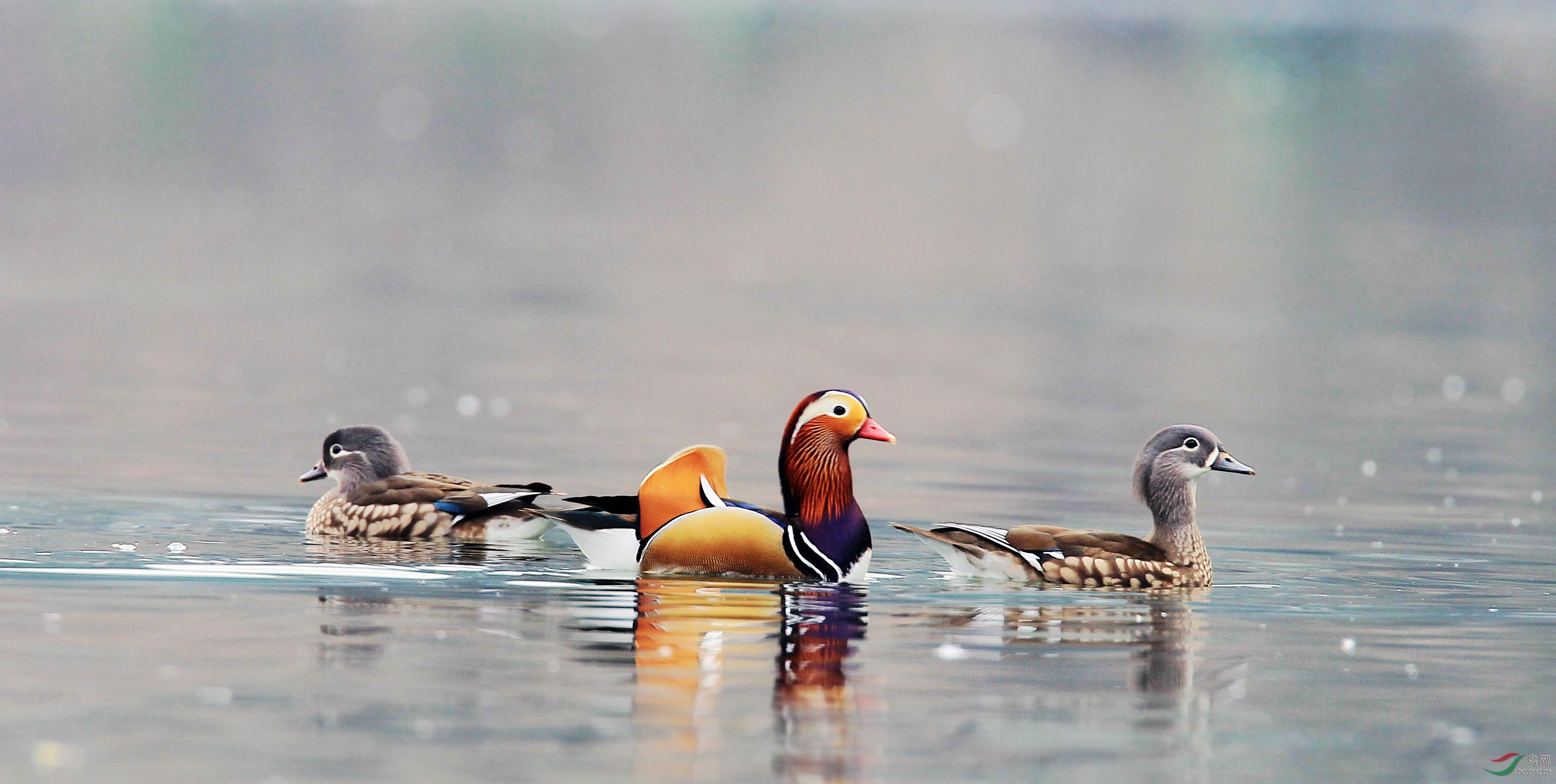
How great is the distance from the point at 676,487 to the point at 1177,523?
276 centimetres

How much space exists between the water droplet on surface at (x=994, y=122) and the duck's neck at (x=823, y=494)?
258 ft

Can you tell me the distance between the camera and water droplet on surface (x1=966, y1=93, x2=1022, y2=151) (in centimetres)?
9438

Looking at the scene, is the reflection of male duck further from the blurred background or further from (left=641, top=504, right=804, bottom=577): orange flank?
the blurred background

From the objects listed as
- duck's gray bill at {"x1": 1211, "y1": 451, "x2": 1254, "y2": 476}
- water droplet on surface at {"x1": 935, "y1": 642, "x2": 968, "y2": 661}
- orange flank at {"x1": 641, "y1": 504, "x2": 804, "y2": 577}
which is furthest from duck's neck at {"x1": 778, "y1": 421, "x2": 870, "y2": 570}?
duck's gray bill at {"x1": 1211, "y1": 451, "x2": 1254, "y2": 476}

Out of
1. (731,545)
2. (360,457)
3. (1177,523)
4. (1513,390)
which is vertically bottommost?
(731,545)

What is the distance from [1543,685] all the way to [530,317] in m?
23.7

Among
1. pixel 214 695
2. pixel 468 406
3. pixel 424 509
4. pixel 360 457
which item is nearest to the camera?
pixel 214 695

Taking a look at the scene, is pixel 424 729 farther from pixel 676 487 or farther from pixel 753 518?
pixel 676 487

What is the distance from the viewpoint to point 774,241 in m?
57.1

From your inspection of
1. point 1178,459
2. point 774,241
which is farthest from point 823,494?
point 774,241

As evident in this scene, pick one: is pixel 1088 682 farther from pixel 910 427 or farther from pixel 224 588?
pixel 910 427

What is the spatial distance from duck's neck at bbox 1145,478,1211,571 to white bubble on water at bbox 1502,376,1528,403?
13588mm

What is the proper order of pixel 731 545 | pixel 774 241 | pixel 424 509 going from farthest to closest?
pixel 774 241
pixel 424 509
pixel 731 545

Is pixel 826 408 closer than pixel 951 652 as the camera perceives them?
No
